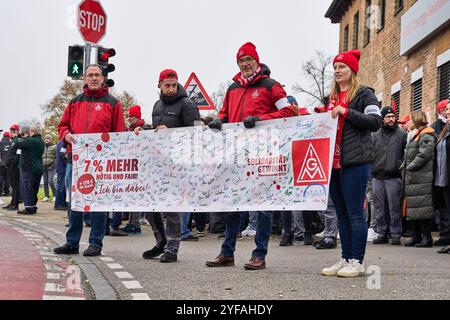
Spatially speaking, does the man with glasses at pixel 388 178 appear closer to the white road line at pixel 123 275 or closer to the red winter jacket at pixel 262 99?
the red winter jacket at pixel 262 99

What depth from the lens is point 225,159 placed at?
8109 millimetres

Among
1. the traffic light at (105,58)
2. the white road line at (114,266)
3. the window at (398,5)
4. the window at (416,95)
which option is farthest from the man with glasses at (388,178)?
the window at (398,5)

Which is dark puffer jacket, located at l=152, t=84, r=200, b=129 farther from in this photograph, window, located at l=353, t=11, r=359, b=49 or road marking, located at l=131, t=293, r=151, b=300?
window, located at l=353, t=11, r=359, b=49

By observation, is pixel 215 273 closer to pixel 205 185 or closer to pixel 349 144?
pixel 205 185

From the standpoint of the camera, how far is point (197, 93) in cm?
1537

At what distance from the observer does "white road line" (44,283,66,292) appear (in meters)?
6.32

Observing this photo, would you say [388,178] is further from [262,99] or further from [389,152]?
[262,99]

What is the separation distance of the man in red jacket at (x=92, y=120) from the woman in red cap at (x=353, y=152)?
3.01 meters

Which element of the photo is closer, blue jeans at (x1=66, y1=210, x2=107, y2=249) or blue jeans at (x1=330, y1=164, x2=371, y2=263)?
blue jeans at (x1=330, y1=164, x2=371, y2=263)

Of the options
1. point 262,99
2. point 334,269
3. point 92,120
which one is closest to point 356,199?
point 334,269

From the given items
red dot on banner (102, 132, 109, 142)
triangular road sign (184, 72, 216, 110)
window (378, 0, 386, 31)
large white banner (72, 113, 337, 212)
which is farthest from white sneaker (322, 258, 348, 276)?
window (378, 0, 386, 31)

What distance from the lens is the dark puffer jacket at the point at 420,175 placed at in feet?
36.9

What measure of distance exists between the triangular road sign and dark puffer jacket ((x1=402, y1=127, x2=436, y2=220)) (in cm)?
490
